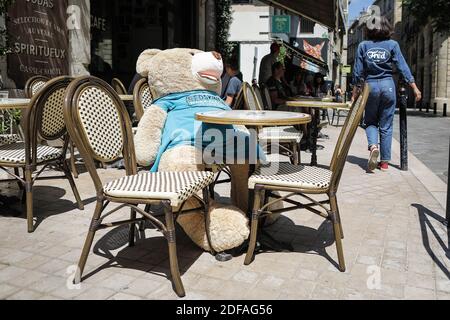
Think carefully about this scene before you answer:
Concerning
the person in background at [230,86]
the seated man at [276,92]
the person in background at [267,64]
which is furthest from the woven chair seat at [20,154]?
the person in background at [267,64]

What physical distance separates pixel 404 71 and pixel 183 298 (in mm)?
4702

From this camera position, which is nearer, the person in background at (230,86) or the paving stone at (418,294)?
the paving stone at (418,294)

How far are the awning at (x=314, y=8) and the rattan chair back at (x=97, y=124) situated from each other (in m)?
3.82

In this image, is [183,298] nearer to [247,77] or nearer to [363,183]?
[363,183]

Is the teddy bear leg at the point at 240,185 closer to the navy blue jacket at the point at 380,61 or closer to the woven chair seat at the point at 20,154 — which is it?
the woven chair seat at the point at 20,154

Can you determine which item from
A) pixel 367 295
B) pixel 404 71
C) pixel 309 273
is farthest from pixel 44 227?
pixel 404 71

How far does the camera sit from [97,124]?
274 centimetres

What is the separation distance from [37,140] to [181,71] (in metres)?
1.32

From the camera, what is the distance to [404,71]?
596 centimetres

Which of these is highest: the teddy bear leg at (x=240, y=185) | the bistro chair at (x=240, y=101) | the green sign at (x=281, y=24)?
the green sign at (x=281, y=24)

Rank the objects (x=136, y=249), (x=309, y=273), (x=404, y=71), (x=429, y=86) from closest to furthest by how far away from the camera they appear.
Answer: (x=309, y=273)
(x=136, y=249)
(x=404, y=71)
(x=429, y=86)

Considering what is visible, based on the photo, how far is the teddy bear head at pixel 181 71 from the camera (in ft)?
10.8

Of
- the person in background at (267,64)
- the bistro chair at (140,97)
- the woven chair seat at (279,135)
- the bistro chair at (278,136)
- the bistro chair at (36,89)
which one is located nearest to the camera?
the bistro chair at (140,97)

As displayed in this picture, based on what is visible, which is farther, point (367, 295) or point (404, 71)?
point (404, 71)
